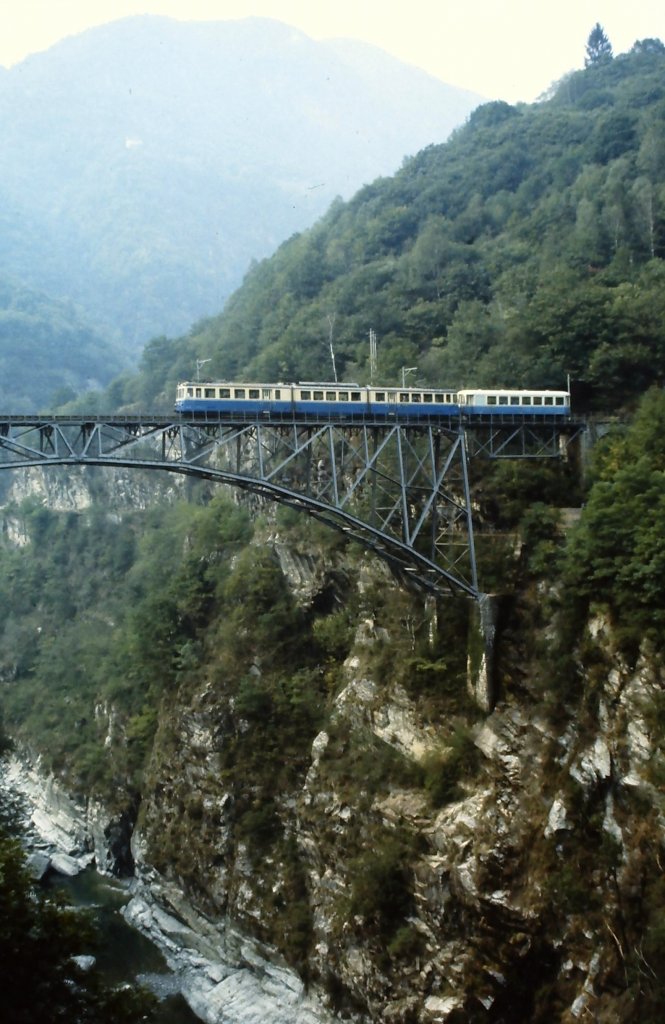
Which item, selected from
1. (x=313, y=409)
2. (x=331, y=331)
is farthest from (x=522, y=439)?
(x=331, y=331)

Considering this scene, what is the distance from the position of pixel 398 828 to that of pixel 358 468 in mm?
11378

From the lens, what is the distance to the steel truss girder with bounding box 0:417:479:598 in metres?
22.7

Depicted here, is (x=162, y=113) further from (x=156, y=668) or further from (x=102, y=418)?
(x=102, y=418)

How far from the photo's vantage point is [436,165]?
6147 cm

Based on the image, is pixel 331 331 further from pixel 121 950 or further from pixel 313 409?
pixel 121 950

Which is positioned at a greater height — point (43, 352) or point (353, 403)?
point (43, 352)

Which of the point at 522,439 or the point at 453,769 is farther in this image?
the point at 522,439

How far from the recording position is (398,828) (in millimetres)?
24484

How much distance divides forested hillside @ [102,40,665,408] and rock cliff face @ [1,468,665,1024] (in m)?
8.86

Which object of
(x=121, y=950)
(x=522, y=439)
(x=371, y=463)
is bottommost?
(x=121, y=950)

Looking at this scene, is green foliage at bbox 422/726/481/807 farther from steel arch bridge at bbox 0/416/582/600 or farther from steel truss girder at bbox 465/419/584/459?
steel truss girder at bbox 465/419/584/459

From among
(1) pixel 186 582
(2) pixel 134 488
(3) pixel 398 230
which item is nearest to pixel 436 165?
(3) pixel 398 230

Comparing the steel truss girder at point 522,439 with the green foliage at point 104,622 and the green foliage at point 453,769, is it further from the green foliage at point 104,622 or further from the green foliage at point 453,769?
the green foliage at point 104,622

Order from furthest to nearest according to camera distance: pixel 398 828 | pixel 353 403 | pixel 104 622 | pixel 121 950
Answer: pixel 104 622 → pixel 121 950 → pixel 353 403 → pixel 398 828
